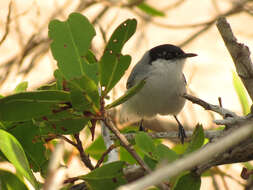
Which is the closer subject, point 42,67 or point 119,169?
point 119,169

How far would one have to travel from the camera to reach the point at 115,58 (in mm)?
1226

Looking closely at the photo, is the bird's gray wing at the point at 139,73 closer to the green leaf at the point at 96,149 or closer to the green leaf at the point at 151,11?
the green leaf at the point at 151,11

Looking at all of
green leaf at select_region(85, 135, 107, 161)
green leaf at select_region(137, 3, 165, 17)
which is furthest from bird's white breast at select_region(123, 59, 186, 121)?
green leaf at select_region(85, 135, 107, 161)

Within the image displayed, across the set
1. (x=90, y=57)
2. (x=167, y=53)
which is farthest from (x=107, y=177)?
(x=167, y=53)

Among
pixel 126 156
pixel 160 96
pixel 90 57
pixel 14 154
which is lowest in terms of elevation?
pixel 160 96

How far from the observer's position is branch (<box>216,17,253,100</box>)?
50.4 inches

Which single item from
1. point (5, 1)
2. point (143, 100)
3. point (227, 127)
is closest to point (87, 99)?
point (227, 127)

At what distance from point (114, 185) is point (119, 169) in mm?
45

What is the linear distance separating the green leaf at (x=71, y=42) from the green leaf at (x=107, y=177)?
0.86ft

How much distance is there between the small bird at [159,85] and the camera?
2895mm

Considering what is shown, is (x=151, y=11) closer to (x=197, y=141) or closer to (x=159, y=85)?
(x=159, y=85)

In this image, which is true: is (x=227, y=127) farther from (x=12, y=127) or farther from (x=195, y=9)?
(x=195, y=9)

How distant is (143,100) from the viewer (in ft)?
9.59

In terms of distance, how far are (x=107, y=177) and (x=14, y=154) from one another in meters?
0.25
